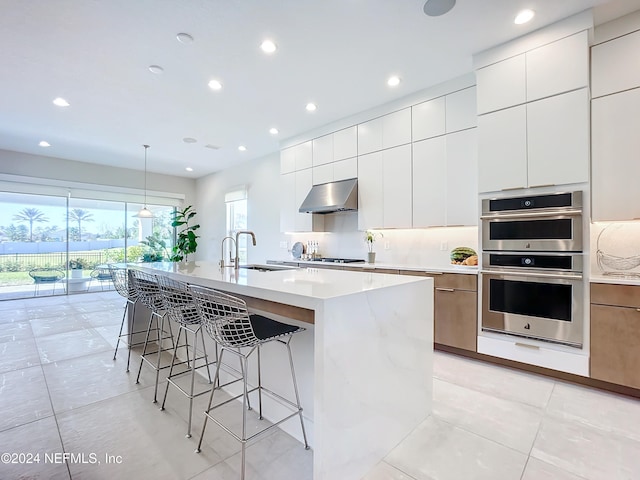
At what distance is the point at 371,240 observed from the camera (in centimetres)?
440

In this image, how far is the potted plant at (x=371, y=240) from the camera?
4.33 m

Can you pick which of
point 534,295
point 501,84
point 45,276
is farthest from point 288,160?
point 45,276

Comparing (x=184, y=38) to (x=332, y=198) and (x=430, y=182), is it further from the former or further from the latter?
(x=430, y=182)

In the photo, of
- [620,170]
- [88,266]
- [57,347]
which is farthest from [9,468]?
[88,266]

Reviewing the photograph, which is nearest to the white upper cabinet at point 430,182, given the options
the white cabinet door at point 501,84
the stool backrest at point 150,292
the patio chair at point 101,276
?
the white cabinet door at point 501,84

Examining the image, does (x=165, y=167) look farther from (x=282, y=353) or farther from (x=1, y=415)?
(x=282, y=353)

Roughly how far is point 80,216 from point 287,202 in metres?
5.17

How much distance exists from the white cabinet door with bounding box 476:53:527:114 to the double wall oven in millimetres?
909

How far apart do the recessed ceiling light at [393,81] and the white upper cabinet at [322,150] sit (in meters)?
1.36

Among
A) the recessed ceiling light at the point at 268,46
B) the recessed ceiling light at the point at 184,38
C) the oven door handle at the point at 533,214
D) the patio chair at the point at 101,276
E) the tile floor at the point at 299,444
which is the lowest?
the tile floor at the point at 299,444

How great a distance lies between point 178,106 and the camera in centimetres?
418

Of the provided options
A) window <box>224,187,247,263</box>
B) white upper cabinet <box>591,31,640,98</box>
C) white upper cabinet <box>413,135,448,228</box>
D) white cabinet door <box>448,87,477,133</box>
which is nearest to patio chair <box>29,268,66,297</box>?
window <box>224,187,247,263</box>

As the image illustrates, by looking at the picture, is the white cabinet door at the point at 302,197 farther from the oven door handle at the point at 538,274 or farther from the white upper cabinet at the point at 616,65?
the white upper cabinet at the point at 616,65

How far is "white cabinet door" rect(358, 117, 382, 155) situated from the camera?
421 centimetres
